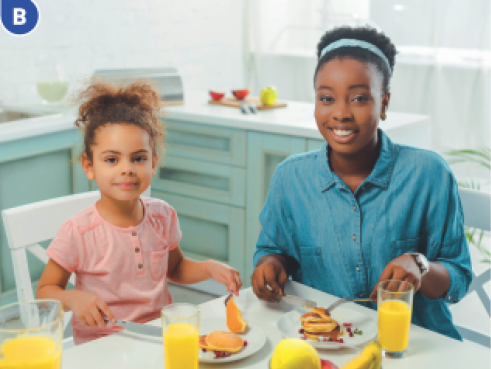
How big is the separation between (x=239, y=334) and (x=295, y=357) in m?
0.22

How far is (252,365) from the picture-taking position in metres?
0.94

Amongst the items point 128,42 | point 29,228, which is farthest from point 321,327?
point 128,42

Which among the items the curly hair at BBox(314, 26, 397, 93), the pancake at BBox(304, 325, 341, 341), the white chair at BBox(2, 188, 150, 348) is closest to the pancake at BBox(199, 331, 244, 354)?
the pancake at BBox(304, 325, 341, 341)

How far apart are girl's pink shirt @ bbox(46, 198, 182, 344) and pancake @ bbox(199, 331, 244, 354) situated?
0.36 meters

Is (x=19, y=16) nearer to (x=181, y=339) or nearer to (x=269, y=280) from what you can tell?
(x=269, y=280)

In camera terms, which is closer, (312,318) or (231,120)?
(312,318)

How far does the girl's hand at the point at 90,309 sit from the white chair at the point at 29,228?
0.69 feet

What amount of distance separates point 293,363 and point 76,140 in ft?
6.29

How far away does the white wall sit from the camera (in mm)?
3275

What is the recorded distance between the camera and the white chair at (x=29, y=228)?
134cm

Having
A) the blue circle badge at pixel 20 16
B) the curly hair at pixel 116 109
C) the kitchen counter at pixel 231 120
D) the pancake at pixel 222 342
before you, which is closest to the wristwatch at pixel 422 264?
the pancake at pixel 222 342

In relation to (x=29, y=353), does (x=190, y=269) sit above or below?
below

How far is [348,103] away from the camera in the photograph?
120cm

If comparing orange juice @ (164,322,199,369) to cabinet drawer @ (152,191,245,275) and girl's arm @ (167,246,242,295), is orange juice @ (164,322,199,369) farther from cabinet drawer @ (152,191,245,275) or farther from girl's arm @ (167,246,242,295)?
cabinet drawer @ (152,191,245,275)
